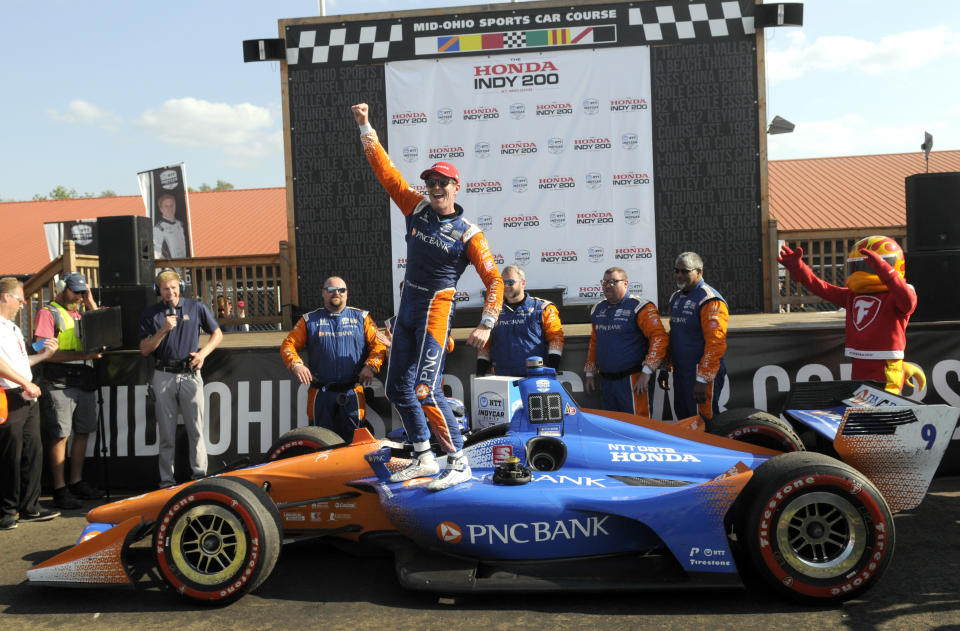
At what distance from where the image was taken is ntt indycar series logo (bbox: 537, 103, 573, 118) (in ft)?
29.5

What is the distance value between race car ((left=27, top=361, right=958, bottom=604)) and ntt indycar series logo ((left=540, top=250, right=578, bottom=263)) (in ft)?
16.2

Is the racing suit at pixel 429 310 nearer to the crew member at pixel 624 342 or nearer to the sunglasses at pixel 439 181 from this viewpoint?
the sunglasses at pixel 439 181

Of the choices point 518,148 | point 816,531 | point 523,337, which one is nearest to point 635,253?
point 518,148

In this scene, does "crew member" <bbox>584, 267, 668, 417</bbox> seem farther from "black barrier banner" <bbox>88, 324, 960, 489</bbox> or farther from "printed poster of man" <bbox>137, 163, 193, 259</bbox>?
"printed poster of man" <bbox>137, 163, 193, 259</bbox>

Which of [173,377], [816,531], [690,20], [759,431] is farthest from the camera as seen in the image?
[690,20]

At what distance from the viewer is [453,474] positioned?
3.80 m

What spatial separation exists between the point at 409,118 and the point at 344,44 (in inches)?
48.1

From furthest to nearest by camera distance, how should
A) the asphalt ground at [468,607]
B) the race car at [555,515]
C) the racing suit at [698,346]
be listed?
the racing suit at [698,346] < the race car at [555,515] < the asphalt ground at [468,607]

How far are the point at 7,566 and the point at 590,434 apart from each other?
11.2ft

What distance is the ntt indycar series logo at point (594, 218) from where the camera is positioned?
901cm

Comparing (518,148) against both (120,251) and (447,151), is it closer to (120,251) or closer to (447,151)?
(447,151)

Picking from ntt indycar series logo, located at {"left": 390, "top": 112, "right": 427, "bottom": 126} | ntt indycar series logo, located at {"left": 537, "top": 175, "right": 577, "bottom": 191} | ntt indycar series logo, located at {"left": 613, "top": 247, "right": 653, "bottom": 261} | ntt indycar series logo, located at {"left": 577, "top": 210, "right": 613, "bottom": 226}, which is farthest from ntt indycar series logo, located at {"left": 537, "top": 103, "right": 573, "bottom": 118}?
ntt indycar series logo, located at {"left": 613, "top": 247, "right": 653, "bottom": 261}

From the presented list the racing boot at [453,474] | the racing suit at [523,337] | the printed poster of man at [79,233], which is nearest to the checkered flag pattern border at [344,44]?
the racing suit at [523,337]

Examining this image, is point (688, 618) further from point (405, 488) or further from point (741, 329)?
point (741, 329)
